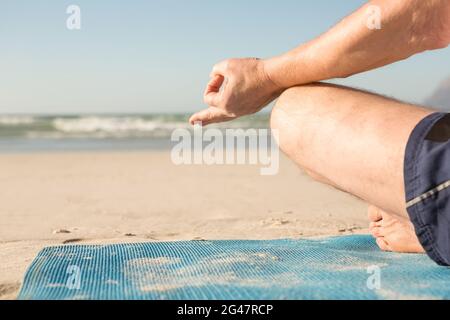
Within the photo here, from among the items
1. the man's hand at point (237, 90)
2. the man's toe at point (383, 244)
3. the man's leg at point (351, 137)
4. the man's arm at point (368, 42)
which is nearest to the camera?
the man's leg at point (351, 137)

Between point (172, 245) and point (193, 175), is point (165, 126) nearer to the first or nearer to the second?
point (193, 175)

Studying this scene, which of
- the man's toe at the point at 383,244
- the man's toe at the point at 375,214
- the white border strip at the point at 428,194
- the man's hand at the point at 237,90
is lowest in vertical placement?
the man's toe at the point at 383,244

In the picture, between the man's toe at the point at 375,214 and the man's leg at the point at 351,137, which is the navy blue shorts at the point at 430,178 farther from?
the man's toe at the point at 375,214

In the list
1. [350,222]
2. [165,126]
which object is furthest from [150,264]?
[165,126]

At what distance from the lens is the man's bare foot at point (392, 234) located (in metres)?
2.23

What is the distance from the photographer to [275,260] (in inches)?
82.7

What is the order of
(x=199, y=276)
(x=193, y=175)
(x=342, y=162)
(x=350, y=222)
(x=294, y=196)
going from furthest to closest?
1. (x=193, y=175)
2. (x=294, y=196)
3. (x=350, y=222)
4. (x=199, y=276)
5. (x=342, y=162)

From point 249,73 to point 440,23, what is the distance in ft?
2.21

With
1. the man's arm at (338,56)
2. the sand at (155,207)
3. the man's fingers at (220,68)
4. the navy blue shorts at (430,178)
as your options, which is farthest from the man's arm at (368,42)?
the sand at (155,207)

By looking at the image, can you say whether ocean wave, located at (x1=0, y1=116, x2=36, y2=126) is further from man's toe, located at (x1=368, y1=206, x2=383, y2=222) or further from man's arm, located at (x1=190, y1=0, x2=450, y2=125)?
man's toe, located at (x1=368, y1=206, x2=383, y2=222)

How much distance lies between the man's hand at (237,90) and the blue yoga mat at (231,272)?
55 centimetres

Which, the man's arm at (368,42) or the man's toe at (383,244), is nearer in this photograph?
the man's arm at (368,42)

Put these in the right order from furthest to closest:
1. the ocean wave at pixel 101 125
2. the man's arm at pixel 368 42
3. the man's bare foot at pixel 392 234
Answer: the ocean wave at pixel 101 125 < the man's bare foot at pixel 392 234 < the man's arm at pixel 368 42
